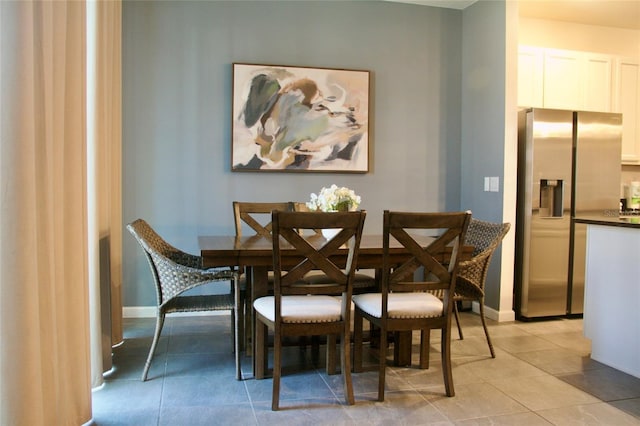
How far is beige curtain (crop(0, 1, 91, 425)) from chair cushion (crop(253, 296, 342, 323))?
0.84 meters

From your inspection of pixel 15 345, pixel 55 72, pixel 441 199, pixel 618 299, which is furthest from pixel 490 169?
pixel 15 345

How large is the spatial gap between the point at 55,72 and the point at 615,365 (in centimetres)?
337

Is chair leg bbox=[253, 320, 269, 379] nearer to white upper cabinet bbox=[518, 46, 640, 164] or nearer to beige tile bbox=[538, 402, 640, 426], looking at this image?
beige tile bbox=[538, 402, 640, 426]

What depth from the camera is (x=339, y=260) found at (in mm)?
2818

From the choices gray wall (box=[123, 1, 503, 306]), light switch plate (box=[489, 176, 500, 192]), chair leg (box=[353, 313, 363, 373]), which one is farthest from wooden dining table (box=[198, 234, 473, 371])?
light switch plate (box=[489, 176, 500, 192])

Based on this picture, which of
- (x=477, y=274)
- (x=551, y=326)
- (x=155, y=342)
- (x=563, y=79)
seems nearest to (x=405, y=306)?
(x=477, y=274)

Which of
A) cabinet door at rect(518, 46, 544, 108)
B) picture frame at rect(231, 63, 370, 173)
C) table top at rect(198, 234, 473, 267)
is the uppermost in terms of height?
cabinet door at rect(518, 46, 544, 108)

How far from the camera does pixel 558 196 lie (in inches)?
165

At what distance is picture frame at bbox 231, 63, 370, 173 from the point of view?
13.9ft

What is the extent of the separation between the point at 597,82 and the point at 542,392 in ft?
11.0

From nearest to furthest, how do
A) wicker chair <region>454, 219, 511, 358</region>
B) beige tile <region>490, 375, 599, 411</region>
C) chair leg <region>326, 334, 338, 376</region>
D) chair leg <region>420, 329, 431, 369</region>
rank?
→ beige tile <region>490, 375, 599, 411</region>
chair leg <region>326, 334, 338, 376</region>
chair leg <region>420, 329, 431, 369</region>
wicker chair <region>454, 219, 511, 358</region>

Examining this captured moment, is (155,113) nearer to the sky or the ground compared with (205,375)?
nearer to the sky

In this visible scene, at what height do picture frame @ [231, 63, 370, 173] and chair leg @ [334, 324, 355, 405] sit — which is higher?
picture frame @ [231, 63, 370, 173]

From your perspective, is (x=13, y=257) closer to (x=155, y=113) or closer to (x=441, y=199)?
(x=155, y=113)
